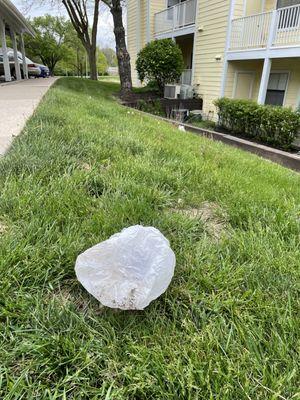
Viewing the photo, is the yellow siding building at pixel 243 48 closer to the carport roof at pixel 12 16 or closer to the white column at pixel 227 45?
the white column at pixel 227 45

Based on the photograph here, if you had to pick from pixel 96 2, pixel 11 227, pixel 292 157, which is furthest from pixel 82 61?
pixel 11 227

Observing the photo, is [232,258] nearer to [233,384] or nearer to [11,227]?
[233,384]

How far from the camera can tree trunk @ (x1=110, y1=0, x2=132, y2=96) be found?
433 inches

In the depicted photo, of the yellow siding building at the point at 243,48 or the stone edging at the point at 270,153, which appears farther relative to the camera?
the yellow siding building at the point at 243,48

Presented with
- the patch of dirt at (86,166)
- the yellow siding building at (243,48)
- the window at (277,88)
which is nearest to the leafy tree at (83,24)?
the yellow siding building at (243,48)

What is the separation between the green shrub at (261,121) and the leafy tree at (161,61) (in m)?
3.69

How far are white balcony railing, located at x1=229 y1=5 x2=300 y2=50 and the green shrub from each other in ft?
7.19

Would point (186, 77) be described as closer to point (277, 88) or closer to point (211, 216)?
point (277, 88)

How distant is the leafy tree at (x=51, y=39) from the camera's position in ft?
142

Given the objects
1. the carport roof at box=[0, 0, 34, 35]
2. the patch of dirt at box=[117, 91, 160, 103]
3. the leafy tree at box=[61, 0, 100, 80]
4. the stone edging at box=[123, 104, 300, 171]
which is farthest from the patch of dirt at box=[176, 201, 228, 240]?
the leafy tree at box=[61, 0, 100, 80]

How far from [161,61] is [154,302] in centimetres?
1190

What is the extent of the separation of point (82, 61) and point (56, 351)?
6385 centimetres

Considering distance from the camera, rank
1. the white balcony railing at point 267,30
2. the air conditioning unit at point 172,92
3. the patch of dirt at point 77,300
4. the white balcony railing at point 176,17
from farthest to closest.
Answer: the white balcony railing at point 176,17 → the air conditioning unit at point 172,92 → the white balcony railing at point 267,30 → the patch of dirt at point 77,300

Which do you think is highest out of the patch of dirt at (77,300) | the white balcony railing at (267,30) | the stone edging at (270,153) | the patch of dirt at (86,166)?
the white balcony railing at (267,30)
